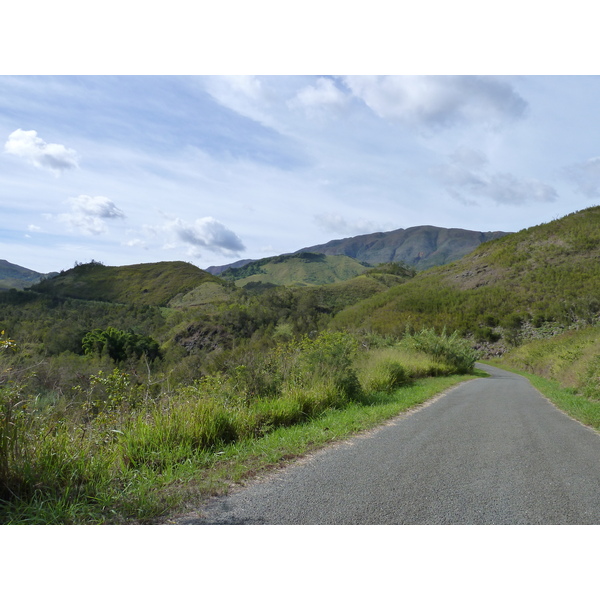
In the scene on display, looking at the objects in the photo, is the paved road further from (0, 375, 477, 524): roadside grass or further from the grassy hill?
the grassy hill

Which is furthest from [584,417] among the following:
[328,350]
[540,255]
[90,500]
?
[540,255]

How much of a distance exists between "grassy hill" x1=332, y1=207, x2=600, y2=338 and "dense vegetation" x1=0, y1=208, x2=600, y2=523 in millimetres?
259

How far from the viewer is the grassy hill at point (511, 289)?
156ft

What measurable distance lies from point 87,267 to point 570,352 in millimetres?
173026

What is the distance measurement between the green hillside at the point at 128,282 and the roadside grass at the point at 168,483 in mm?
124807

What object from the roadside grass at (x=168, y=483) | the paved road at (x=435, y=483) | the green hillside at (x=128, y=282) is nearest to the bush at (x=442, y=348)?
the paved road at (x=435, y=483)

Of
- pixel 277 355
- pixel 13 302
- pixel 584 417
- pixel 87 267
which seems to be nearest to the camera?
pixel 584 417

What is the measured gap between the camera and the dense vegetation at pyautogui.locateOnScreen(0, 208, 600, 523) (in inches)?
155

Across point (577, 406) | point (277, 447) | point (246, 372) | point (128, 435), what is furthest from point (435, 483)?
point (577, 406)

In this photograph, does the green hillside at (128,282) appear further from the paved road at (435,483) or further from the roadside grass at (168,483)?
the paved road at (435,483)

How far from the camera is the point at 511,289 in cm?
5516

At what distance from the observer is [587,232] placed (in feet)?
208

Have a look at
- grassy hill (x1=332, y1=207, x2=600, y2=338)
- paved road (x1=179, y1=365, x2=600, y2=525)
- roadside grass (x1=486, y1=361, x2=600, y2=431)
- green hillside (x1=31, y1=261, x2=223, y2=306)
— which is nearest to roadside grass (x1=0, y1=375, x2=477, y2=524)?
paved road (x1=179, y1=365, x2=600, y2=525)

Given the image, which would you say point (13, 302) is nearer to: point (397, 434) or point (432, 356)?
point (432, 356)
